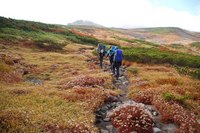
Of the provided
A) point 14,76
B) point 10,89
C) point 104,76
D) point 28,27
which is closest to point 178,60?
point 104,76

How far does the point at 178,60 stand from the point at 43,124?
97.1ft

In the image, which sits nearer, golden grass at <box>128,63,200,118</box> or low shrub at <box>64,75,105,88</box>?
golden grass at <box>128,63,200,118</box>

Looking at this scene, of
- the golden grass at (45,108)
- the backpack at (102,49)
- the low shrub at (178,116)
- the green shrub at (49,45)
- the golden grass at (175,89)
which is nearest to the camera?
the golden grass at (45,108)

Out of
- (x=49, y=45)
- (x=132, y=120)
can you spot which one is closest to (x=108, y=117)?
(x=132, y=120)

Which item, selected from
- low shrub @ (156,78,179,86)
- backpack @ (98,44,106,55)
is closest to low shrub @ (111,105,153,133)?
low shrub @ (156,78,179,86)

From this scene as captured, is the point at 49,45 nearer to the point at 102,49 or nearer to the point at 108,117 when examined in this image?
the point at 102,49

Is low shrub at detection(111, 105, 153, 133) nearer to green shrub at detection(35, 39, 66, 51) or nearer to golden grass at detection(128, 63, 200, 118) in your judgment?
golden grass at detection(128, 63, 200, 118)

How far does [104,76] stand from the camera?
82.7ft

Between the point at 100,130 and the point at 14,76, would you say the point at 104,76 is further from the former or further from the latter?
the point at 100,130

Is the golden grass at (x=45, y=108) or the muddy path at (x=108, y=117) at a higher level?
the golden grass at (x=45, y=108)

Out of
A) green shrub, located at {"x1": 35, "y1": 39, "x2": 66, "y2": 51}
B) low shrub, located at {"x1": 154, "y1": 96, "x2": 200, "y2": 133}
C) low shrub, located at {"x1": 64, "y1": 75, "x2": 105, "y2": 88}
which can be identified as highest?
low shrub, located at {"x1": 154, "y1": 96, "x2": 200, "y2": 133}

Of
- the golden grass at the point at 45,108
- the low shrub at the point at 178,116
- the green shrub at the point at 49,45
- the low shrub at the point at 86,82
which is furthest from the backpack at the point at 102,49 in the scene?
the green shrub at the point at 49,45

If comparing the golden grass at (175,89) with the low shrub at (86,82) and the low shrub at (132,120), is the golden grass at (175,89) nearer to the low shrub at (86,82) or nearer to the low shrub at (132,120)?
the low shrub at (86,82)

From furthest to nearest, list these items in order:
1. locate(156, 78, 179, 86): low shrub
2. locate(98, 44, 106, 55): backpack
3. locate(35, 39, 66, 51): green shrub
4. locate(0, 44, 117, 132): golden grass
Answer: locate(35, 39, 66, 51): green shrub < locate(98, 44, 106, 55): backpack < locate(156, 78, 179, 86): low shrub < locate(0, 44, 117, 132): golden grass
